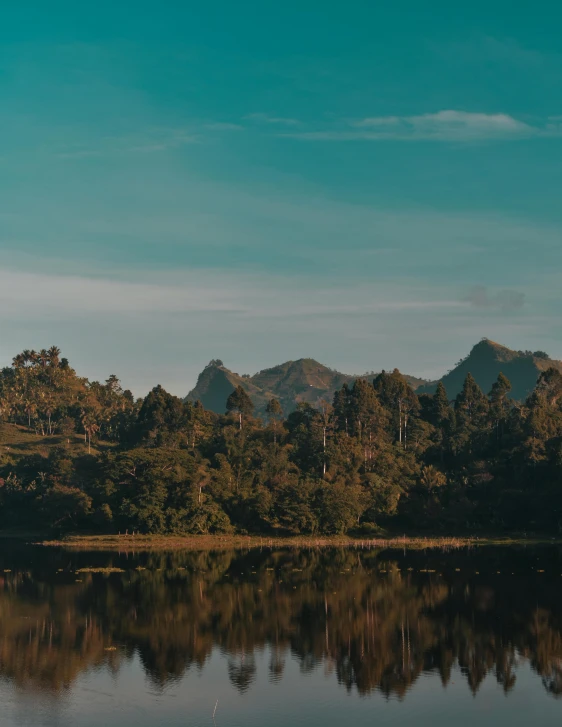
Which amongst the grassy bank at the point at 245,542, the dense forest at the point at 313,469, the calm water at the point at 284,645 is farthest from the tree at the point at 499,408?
the calm water at the point at 284,645

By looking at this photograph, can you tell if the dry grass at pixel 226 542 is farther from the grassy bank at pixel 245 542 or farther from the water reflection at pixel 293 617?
the water reflection at pixel 293 617

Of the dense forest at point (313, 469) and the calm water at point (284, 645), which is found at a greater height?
the dense forest at point (313, 469)

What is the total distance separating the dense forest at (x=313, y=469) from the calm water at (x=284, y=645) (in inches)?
1018

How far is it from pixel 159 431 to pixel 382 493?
38.9 meters

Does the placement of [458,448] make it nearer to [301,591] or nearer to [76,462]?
[76,462]

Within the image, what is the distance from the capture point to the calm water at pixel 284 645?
3697cm

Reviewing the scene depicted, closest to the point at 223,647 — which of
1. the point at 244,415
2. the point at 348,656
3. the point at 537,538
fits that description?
the point at 348,656

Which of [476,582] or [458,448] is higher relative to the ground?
[458,448]

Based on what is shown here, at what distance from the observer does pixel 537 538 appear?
101 m

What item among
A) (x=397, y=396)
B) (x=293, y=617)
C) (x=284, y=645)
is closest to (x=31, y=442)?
(x=397, y=396)

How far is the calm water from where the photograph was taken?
1455 inches

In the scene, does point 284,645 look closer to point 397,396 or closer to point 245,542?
point 245,542

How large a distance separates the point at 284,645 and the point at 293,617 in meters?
7.97

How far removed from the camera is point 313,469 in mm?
120750
